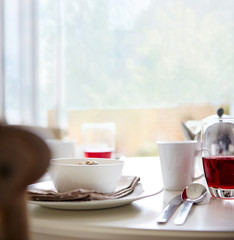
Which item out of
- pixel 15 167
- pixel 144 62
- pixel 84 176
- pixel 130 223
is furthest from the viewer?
pixel 144 62

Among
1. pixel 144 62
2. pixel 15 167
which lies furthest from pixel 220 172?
pixel 144 62

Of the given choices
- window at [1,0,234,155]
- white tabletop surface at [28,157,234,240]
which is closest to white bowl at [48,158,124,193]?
white tabletop surface at [28,157,234,240]

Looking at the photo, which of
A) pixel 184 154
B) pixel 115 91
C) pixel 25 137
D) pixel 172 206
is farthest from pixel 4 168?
pixel 115 91

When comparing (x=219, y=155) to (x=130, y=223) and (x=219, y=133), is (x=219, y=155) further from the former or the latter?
(x=130, y=223)

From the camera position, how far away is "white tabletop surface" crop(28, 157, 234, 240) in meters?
0.52

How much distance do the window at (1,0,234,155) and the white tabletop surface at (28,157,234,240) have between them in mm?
5270

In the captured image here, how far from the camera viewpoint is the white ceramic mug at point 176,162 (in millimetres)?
890

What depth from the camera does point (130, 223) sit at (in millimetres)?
566

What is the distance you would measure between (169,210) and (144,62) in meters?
5.83

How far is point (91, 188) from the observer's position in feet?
2.38

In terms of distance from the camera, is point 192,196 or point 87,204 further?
point 192,196

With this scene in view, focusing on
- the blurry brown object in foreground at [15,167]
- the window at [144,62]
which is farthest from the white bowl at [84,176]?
the window at [144,62]

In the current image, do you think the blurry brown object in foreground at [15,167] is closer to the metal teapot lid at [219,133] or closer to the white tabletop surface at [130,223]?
the white tabletop surface at [130,223]

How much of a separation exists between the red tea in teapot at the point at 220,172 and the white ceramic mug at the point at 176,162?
11cm
